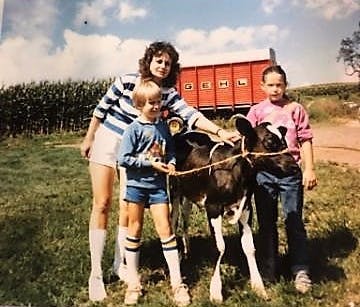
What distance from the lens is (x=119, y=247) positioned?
62.9 inches

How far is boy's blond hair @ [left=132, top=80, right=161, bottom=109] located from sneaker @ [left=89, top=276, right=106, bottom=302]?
1.44 ft

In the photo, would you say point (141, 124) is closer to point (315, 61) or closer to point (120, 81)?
point (120, 81)

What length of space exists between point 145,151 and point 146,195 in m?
0.11

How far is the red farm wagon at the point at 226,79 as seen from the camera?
1548mm

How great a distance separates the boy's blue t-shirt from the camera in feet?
4.79

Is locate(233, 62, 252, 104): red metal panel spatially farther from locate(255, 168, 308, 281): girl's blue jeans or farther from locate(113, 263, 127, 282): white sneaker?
locate(113, 263, 127, 282): white sneaker

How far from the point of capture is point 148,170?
1.48 meters

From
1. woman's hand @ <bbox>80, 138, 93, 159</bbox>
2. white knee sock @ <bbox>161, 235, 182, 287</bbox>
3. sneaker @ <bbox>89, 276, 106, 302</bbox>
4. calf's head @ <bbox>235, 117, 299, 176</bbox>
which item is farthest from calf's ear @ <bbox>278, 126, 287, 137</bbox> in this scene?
sneaker @ <bbox>89, 276, 106, 302</bbox>

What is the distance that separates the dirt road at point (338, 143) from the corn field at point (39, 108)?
596 mm

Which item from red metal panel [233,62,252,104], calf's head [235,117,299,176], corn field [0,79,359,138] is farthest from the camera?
corn field [0,79,359,138]

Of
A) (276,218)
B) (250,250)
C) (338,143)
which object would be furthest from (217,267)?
(338,143)

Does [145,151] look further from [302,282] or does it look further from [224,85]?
[302,282]

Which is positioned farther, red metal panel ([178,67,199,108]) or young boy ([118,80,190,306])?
red metal panel ([178,67,199,108])

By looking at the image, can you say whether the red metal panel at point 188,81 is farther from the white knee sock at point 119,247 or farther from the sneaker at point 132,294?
the sneaker at point 132,294
